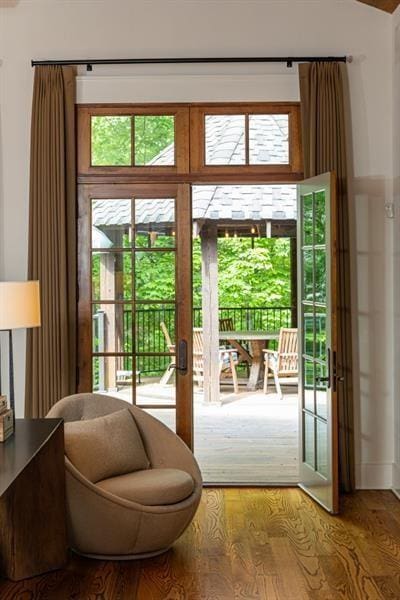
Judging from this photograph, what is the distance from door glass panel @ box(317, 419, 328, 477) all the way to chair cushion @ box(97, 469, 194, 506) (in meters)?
1.19

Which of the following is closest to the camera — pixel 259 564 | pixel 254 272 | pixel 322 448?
pixel 259 564

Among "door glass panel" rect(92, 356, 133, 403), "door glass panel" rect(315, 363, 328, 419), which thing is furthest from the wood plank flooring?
"door glass panel" rect(315, 363, 328, 419)

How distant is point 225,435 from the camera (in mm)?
7516

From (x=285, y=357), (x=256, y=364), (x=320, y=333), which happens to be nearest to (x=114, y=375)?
(x=320, y=333)

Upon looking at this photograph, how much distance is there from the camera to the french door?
537 centimetres

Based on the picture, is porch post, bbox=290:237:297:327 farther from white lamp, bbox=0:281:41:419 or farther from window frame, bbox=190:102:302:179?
white lamp, bbox=0:281:41:419

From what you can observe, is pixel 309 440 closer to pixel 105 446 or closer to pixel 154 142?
pixel 105 446

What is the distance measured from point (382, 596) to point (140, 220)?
307 centimetres

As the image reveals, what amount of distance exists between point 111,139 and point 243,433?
3.55m

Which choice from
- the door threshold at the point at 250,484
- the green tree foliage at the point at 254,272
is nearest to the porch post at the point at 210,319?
the green tree foliage at the point at 254,272

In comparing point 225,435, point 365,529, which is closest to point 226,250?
point 225,435

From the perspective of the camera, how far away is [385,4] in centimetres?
525

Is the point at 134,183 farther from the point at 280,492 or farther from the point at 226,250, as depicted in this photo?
the point at 226,250

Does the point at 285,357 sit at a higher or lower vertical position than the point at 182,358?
lower
